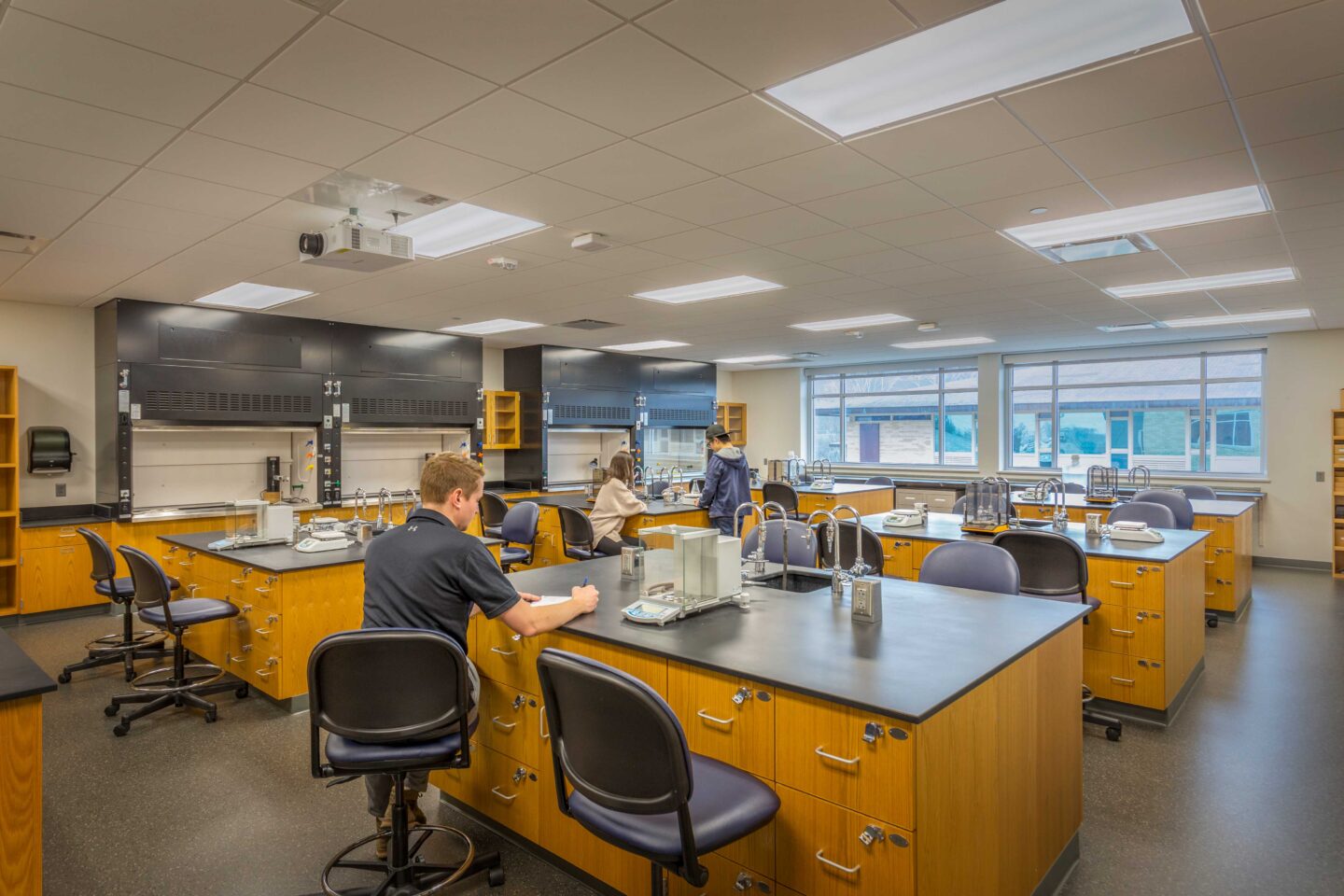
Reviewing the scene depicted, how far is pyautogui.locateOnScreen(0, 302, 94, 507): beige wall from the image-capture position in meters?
5.91

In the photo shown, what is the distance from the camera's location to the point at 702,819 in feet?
5.28

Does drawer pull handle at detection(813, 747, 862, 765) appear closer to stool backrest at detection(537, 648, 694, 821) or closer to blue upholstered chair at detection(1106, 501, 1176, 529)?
stool backrest at detection(537, 648, 694, 821)

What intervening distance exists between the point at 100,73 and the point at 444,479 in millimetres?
1643

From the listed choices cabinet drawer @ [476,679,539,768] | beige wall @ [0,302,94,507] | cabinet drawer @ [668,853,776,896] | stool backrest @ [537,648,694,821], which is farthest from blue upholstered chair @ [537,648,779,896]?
beige wall @ [0,302,94,507]

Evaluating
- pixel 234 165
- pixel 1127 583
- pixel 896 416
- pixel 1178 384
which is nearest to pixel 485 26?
pixel 234 165

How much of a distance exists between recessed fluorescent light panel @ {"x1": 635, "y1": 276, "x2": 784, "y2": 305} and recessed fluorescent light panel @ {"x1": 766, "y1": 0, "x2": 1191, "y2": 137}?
8.72ft

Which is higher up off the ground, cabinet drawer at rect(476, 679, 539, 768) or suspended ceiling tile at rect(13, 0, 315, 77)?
suspended ceiling tile at rect(13, 0, 315, 77)

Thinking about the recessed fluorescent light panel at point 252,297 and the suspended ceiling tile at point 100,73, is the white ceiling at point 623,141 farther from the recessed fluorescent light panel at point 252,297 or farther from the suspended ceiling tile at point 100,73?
the recessed fluorescent light panel at point 252,297

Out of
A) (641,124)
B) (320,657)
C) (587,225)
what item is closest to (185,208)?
(587,225)

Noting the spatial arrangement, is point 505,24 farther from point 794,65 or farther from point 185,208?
point 185,208

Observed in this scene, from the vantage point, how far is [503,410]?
8.94 metres

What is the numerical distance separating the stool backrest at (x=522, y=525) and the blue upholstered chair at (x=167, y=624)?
7.17 ft

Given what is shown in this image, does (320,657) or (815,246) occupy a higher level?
(815,246)

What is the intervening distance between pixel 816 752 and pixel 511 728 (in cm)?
122
